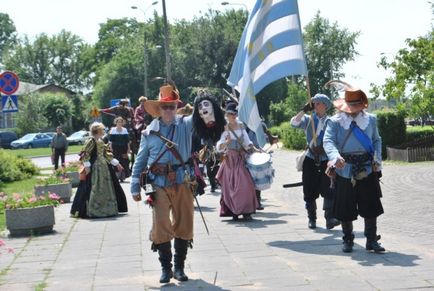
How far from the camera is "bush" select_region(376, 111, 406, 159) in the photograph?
24750 millimetres

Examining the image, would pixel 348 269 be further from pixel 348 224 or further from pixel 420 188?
pixel 420 188

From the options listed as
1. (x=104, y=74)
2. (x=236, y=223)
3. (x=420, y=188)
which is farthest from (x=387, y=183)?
(x=104, y=74)

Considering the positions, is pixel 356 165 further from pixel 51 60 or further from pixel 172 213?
pixel 51 60

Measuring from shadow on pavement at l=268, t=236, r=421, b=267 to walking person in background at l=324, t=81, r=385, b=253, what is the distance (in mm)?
142

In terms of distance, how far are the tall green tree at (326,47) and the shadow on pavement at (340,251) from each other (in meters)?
62.6

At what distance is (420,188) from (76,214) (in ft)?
22.4

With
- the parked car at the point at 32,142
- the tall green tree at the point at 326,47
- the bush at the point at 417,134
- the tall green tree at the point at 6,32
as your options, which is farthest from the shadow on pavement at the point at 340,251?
the tall green tree at the point at 6,32

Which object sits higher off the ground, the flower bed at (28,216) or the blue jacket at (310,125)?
the blue jacket at (310,125)

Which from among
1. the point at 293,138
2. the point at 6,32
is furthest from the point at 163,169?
the point at 6,32

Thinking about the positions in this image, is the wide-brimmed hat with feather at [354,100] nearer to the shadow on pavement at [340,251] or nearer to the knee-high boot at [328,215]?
the shadow on pavement at [340,251]

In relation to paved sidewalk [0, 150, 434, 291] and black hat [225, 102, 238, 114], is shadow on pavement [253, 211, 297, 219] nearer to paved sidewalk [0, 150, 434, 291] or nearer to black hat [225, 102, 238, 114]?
paved sidewalk [0, 150, 434, 291]

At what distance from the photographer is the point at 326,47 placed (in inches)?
2842

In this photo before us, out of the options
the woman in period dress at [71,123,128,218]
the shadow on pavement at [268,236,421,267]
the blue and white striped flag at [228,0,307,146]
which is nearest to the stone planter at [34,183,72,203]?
the woman in period dress at [71,123,128,218]

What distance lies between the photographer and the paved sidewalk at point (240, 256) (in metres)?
6.98
